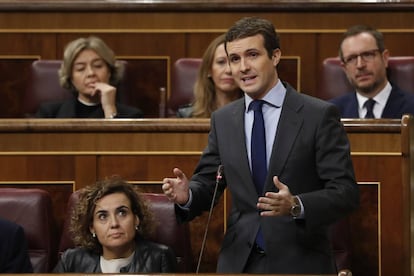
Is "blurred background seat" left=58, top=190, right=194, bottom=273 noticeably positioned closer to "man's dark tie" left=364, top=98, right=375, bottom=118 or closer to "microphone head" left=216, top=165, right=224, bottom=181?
"microphone head" left=216, top=165, right=224, bottom=181

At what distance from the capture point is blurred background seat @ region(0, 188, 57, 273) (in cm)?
148

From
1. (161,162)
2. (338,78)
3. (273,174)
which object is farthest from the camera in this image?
(338,78)

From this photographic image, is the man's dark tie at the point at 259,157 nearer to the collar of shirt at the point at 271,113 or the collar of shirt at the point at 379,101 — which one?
the collar of shirt at the point at 271,113

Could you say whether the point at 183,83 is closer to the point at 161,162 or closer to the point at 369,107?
the point at 369,107

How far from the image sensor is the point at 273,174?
1.26 m

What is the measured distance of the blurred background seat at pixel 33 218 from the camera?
1479 millimetres

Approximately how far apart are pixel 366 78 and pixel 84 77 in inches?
22.0

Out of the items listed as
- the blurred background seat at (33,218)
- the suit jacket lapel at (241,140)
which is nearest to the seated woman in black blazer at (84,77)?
the blurred background seat at (33,218)

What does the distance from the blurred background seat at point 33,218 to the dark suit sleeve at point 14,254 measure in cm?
4

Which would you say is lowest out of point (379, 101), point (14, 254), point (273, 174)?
point (14, 254)

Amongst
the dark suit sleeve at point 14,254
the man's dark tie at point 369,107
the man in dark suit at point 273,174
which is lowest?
the dark suit sleeve at point 14,254

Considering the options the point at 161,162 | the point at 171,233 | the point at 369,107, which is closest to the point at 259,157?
the point at 171,233

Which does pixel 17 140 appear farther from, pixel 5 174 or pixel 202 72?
pixel 202 72

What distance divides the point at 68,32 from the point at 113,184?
0.89m
